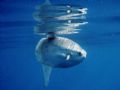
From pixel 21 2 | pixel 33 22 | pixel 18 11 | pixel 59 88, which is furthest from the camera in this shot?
pixel 59 88

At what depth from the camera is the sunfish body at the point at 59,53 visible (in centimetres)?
871

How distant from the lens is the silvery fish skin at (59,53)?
28.6 feet

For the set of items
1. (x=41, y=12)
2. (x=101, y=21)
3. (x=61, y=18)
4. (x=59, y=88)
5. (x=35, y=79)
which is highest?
(x=41, y=12)

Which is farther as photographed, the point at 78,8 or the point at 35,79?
the point at 35,79

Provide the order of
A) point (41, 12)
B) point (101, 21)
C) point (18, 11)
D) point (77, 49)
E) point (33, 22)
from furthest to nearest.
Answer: point (101, 21), point (33, 22), point (18, 11), point (41, 12), point (77, 49)

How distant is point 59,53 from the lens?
9219 mm

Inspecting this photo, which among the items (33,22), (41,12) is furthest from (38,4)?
(33,22)

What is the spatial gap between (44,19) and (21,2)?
255 cm

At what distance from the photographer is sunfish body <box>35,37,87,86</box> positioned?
28.6ft

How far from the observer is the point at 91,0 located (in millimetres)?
14195

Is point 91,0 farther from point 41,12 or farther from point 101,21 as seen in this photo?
point 101,21

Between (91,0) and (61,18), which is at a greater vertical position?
(91,0)

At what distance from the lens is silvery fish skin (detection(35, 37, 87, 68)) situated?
871 centimetres

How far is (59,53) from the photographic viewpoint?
9219mm
